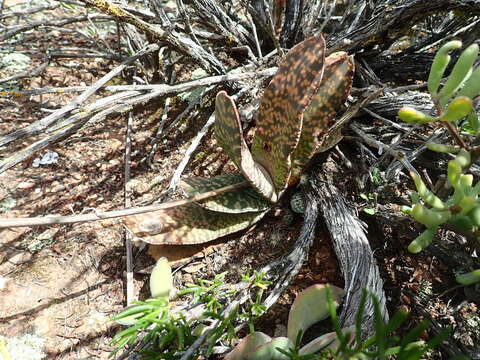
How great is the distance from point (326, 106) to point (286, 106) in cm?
16

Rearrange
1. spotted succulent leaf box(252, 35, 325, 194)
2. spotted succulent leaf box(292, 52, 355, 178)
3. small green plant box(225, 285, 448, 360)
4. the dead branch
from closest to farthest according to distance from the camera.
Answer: small green plant box(225, 285, 448, 360) < the dead branch < spotted succulent leaf box(252, 35, 325, 194) < spotted succulent leaf box(292, 52, 355, 178)

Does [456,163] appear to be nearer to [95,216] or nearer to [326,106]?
[326,106]

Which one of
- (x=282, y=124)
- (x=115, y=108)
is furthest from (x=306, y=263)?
(x=115, y=108)

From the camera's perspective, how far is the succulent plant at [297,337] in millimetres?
836

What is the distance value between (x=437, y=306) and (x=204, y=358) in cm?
68

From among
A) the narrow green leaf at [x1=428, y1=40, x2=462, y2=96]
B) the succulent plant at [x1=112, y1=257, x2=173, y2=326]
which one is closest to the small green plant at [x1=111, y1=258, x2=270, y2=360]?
the succulent plant at [x1=112, y1=257, x2=173, y2=326]

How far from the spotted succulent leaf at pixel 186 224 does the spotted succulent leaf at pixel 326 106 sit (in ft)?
0.94

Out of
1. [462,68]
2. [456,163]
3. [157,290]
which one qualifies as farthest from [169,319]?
[462,68]

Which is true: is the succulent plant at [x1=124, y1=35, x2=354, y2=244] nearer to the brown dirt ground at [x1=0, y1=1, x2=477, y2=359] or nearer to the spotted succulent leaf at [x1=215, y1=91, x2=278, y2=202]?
the spotted succulent leaf at [x1=215, y1=91, x2=278, y2=202]

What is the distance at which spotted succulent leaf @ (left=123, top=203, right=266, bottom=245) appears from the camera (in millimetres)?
1180

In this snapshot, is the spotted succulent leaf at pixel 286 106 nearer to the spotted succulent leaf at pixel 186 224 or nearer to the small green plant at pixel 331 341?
the spotted succulent leaf at pixel 186 224

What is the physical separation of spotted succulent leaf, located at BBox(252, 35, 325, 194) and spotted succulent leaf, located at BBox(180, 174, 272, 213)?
9 centimetres

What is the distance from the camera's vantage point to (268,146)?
1.23 m

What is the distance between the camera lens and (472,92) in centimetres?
71
